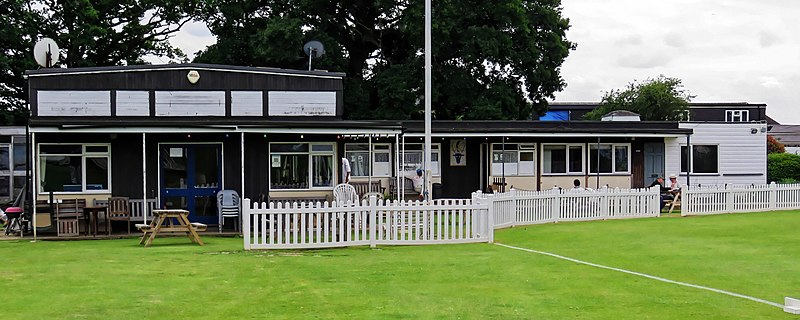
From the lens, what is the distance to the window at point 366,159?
27.3 metres

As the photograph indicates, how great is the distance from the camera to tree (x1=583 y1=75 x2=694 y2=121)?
55750mm

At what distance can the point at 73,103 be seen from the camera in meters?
20.5

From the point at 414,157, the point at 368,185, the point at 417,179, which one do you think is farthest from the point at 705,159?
the point at 368,185

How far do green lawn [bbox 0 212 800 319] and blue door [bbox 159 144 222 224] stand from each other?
4375 millimetres

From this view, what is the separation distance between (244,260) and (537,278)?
4354mm

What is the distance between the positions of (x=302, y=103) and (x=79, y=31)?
1807 cm

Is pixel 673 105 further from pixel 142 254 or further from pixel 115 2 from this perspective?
pixel 142 254

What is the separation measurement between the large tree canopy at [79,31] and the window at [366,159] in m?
14.0

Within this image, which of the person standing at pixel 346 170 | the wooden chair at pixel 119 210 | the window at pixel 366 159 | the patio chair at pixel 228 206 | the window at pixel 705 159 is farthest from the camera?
the window at pixel 705 159

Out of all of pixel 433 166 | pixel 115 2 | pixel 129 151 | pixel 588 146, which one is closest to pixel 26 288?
pixel 129 151

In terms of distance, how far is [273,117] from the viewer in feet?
70.1

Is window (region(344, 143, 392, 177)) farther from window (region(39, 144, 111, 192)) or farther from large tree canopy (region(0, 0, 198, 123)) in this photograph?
large tree canopy (region(0, 0, 198, 123))

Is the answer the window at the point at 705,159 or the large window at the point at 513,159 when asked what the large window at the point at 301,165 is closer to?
the large window at the point at 513,159

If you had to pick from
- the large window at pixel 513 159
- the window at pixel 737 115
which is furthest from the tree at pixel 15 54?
the window at pixel 737 115
